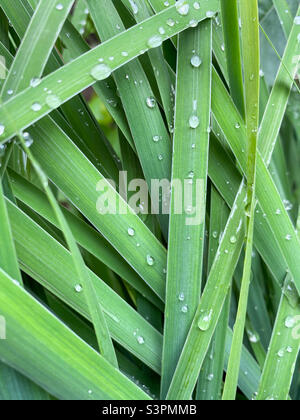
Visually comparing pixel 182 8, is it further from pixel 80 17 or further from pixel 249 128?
pixel 80 17

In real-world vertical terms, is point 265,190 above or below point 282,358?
above

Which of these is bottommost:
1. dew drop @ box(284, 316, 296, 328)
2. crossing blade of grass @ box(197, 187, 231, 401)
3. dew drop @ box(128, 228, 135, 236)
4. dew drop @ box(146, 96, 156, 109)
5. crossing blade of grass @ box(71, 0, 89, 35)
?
crossing blade of grass @ box(197, 187, 231, 401)

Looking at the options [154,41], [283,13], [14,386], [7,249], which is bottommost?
[14,386]

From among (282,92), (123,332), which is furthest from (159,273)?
(282,92)

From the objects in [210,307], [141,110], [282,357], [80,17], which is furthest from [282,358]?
[80,17]

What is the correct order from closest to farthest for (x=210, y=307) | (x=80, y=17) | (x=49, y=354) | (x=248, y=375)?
1. (x=49, y=354)
2. (x=210, y=307)
3. (x=248, y=375)
4. (x=80, y=17)

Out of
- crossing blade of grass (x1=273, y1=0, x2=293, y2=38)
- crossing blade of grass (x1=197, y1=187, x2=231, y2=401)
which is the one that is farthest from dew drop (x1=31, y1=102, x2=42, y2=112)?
crossing blade of grass (x1=273, y1=0, x2=293, y2=38)

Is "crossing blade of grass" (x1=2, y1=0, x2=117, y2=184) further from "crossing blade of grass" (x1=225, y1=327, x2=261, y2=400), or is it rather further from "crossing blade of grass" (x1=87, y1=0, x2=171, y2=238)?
"crossing blade of grass" (x1=225, y1=327, x2=261, y2=400)

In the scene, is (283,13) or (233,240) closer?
(233,240)
